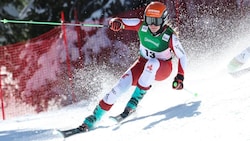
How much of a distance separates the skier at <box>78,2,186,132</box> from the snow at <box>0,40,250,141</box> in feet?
0.64

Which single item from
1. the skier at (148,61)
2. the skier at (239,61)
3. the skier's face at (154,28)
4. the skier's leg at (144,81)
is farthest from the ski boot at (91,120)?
the skier at (239,61)

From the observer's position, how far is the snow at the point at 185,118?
3766 mm

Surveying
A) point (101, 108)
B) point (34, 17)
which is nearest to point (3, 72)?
point (34, 17)

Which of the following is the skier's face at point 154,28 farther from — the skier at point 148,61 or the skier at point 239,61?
the skier at point 239,61

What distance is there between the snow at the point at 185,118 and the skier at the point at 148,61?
0.19 meters

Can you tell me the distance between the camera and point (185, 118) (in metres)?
4.39

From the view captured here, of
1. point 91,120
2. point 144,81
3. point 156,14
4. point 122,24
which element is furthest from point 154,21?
point 91,120

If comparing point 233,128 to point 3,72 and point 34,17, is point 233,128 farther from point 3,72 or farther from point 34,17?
point 34,17

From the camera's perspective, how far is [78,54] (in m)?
9.73

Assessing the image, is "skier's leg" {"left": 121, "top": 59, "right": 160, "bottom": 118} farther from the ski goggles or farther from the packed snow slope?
the ski goggles

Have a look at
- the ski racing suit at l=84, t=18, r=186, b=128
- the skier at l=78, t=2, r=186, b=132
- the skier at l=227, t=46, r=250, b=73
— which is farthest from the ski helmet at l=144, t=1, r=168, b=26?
the skier at l=227, t=46, r=250, b=73

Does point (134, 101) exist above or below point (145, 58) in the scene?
below

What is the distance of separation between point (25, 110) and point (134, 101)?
15.6 ft

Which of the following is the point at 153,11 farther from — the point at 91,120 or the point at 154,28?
the point at 91,120
